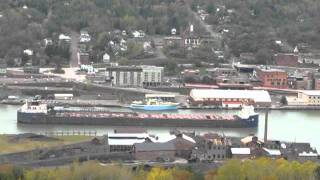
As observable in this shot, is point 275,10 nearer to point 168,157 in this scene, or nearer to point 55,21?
point 55,21

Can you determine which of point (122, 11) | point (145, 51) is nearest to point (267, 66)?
point (145, 51)

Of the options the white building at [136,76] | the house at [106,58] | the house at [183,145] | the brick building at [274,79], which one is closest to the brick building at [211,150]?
the house at [183,145]

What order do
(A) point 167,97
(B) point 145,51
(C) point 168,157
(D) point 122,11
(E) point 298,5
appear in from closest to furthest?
(C) point 168,157 < (A) point 167,97 < (B) point 145,51 < (D) point 122,11 < (E) point 298,5

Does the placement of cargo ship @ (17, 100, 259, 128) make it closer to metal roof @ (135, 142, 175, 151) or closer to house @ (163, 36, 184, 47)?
metal roof @ (135, 142, 175, 151)

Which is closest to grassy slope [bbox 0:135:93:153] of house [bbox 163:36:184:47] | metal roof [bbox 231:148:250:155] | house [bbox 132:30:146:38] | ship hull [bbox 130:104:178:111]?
metal roof [bbox 231:148:250:155]

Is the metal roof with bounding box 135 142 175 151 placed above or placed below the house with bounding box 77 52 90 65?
below

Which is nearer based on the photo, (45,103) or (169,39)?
(45,103)

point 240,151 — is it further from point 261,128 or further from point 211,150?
point 261,128
